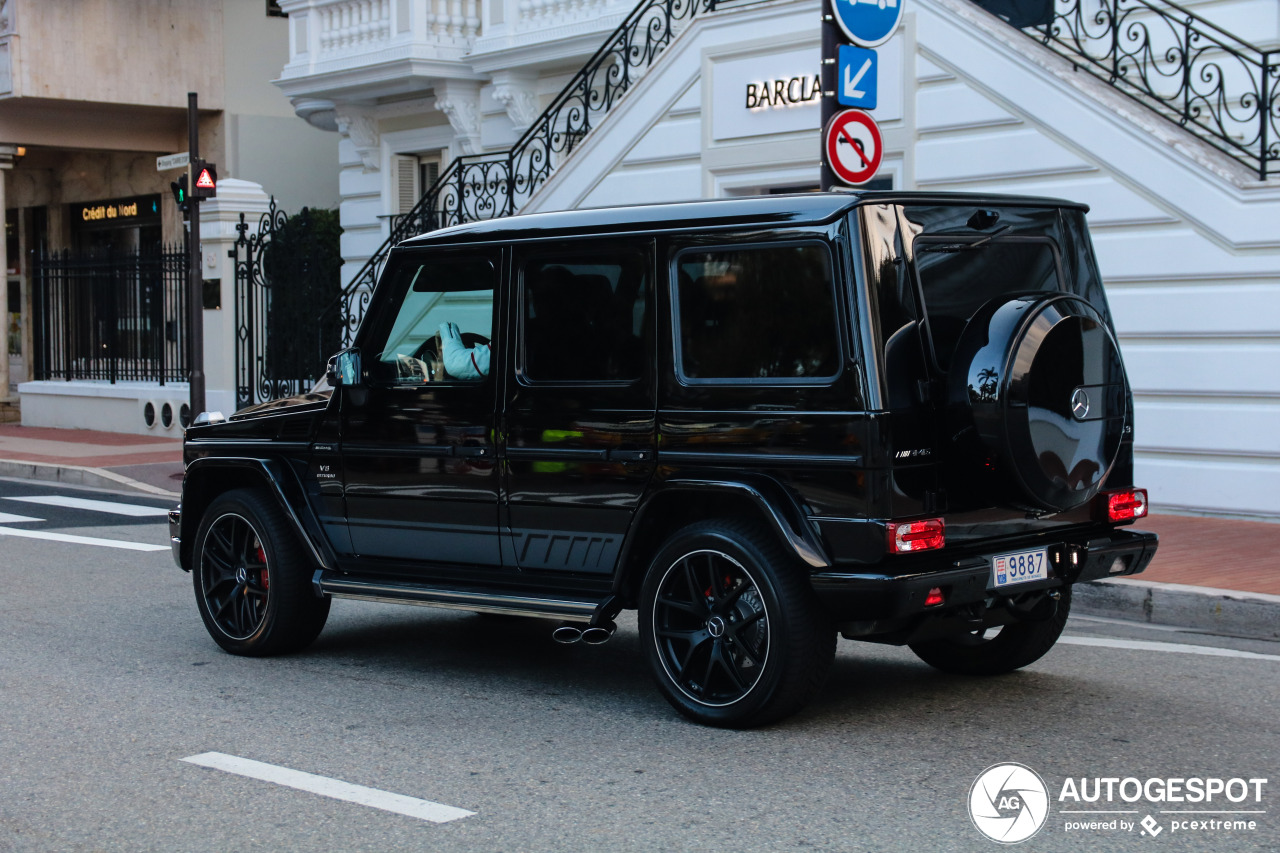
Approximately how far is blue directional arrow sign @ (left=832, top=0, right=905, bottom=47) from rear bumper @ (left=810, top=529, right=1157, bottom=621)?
521 cm

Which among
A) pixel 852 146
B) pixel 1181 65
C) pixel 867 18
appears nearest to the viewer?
pixel 852 146

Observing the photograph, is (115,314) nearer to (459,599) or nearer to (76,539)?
(76,539)

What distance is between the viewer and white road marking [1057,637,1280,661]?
7.38m

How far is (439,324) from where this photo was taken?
6871 mm

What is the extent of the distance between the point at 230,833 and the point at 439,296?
287 centimetres

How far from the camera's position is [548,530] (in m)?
6.38

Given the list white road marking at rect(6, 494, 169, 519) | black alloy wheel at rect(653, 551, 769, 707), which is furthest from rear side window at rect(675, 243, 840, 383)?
white road marking at rect(6, 494, 169, 519)

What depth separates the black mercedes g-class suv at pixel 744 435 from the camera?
555 centimetres

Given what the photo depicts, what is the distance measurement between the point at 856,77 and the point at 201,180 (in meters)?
9.28

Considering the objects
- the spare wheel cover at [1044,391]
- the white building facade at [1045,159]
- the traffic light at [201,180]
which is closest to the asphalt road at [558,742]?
the spare wheel cover at [1044,391]

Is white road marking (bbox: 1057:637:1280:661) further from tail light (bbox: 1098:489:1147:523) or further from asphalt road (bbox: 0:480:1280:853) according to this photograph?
tail light (bbox: 1098:489:1147:523)

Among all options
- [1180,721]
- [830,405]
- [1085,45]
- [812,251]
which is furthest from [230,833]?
[1085,45]

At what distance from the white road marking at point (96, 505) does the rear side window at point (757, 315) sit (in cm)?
883

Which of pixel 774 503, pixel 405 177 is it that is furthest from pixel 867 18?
pixel 405 177
